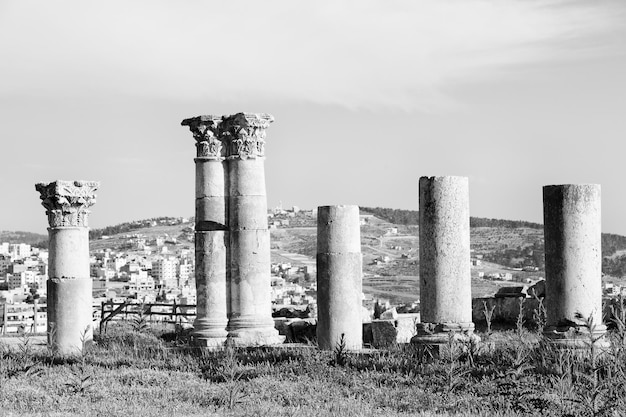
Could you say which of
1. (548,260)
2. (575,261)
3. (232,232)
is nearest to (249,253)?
(232,232)

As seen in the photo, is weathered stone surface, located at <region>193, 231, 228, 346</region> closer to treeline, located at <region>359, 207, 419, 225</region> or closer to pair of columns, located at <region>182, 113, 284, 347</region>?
pair of columns, located at <region>182, 113, 284, 347</region>

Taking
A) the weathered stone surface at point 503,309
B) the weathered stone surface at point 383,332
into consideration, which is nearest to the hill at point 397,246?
the weathered stone surface at point 503,309

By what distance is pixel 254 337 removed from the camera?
23.4m

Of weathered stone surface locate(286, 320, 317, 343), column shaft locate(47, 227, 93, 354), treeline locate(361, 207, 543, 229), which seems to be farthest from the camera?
treeline locate(361, 207, 543, 229)

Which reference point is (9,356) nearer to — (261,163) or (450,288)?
(261,163)

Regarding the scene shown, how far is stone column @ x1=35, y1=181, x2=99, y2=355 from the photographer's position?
22.6 metres

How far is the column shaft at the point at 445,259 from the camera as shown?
18.1m

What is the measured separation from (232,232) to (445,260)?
23.1 ft

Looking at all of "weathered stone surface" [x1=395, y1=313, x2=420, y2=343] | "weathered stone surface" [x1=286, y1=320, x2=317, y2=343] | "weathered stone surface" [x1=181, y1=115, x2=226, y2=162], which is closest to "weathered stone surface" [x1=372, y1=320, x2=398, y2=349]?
"weathered stone surface" [x1=395, y1=313, x2=420, y2=343]

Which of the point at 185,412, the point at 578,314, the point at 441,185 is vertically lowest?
the point at 185,412

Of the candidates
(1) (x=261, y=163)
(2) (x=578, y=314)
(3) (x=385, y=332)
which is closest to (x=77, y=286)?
(1) (x=261, y=163)

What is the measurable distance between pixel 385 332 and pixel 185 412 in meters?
9.95

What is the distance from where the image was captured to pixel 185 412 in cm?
1430

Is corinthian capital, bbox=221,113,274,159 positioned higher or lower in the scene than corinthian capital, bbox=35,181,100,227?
higher
